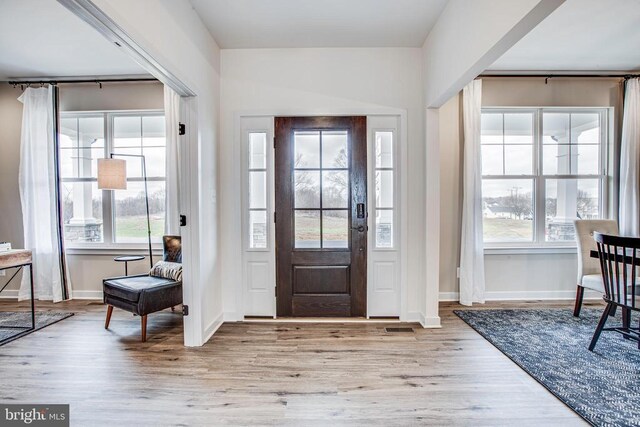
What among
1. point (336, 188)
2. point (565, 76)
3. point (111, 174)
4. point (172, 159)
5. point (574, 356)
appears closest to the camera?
point (574, 356)

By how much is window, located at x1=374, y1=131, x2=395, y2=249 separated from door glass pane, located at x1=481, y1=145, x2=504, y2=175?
1582 millimetres

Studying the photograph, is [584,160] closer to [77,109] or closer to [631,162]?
[631,162]

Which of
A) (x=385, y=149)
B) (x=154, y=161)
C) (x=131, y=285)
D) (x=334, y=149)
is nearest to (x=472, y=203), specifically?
(x=385, y=149)

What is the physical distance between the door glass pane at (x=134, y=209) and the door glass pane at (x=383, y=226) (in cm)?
288

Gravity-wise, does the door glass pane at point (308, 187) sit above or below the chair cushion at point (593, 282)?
above

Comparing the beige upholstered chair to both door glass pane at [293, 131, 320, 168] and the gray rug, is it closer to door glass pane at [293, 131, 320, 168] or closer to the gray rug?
door glass pane at [293, 131, 320, 168]

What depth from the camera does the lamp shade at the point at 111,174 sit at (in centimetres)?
352

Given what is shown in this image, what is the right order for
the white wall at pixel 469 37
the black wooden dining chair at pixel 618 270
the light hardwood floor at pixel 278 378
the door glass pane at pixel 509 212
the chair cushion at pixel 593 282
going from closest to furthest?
the white wall at pixel 469 37 < the light hardwood floor at pixel 278 378 < the black wooden dining chair at pixel 618 270 < the chair cushion at pixel 593 282 < the door glass pane at pixel 509 212

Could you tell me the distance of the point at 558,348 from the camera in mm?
2668

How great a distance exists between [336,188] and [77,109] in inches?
146

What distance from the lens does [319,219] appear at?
134 inches

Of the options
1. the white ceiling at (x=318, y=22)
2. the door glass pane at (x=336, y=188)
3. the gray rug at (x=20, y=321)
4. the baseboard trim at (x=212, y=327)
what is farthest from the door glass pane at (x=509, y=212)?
the gray rug at (x=20, y=321)

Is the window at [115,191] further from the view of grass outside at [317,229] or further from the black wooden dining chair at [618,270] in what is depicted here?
the black wooden dining chair at [618,270]

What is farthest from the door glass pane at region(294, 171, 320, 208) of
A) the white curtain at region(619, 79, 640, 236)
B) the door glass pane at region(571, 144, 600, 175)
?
the white curtain at region(619, 79, 640, 236)
